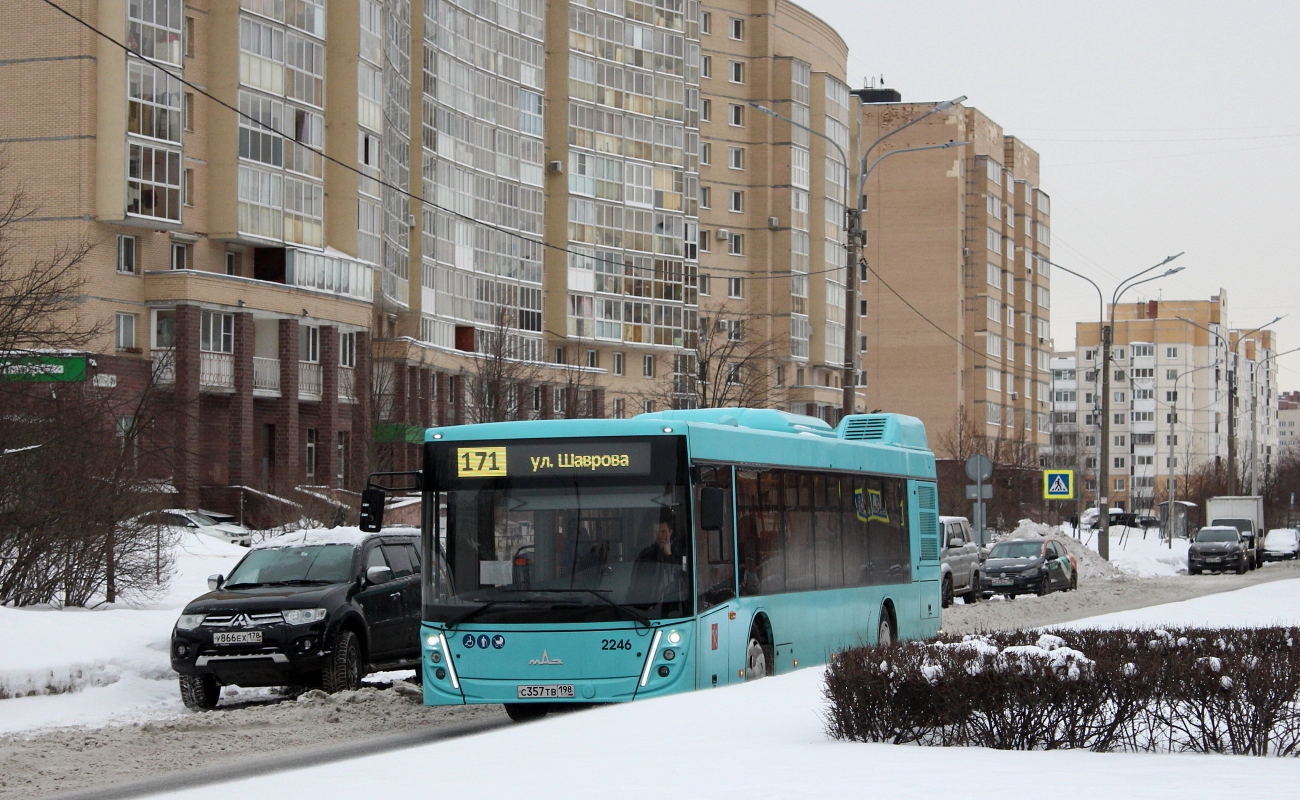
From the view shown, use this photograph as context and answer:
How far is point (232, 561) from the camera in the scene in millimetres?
40438

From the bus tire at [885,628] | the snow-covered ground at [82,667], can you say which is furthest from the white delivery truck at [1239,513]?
the snow-covered ground at [82,667]

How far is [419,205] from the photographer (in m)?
71.2

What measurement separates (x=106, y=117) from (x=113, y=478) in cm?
3298

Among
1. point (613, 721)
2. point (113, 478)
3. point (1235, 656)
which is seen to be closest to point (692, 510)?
point (613, 721)

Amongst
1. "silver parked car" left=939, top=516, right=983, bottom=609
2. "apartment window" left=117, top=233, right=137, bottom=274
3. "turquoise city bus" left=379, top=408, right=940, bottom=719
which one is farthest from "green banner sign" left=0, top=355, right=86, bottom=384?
"apartment window" left=117, top=233, right=137, bottom=274

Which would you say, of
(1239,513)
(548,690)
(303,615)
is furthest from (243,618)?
(1239,513)

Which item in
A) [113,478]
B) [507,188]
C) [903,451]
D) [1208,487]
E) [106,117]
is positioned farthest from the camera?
[1208,487]

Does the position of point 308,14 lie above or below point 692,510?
above

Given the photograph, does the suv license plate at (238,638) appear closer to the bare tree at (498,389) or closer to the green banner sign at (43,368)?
the green banner sign at (43,368)

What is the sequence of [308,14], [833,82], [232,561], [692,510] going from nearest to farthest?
[692,510]
[232,561]
[308,14]
[833,82]

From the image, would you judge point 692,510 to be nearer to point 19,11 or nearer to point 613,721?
point 613,721

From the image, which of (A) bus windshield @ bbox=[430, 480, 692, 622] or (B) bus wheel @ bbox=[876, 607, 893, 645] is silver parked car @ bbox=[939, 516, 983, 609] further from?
(A) bus windshield @ bbox=[430, 480, 692, 622]

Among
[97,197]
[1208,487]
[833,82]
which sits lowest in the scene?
[1208,487]

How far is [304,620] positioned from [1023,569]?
26715mm
